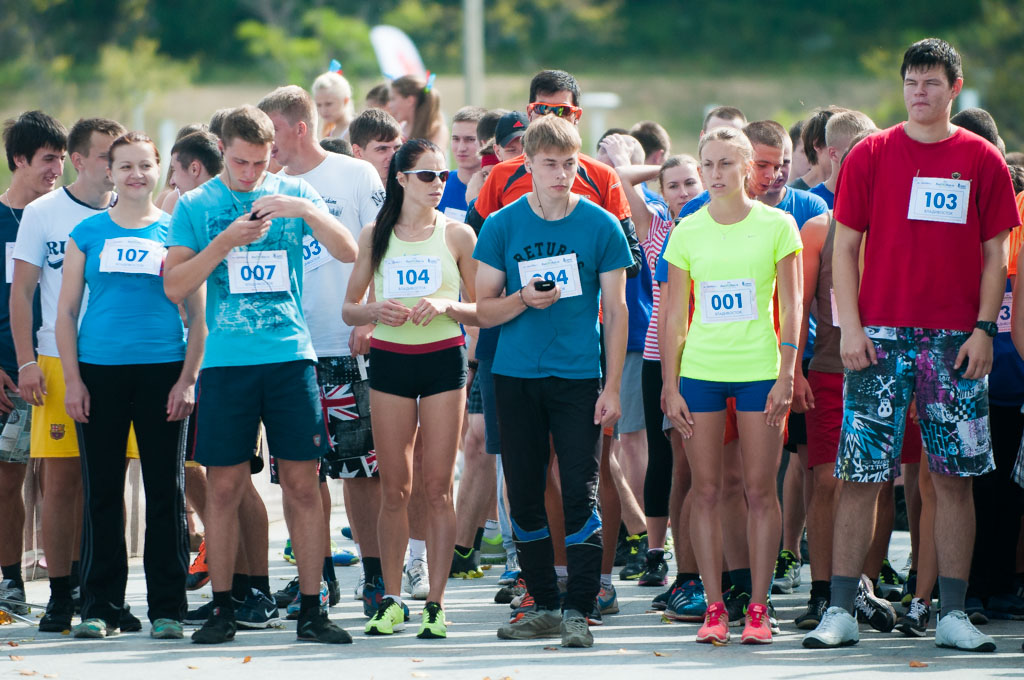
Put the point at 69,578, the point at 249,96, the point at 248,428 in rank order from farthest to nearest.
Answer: the point at 249,96 → the point at 69,578 → the point at 248,428

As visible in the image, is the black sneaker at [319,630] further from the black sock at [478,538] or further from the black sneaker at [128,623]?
the black sock at [478,538]

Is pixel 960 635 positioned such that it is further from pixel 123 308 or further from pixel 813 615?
pixel 123 308

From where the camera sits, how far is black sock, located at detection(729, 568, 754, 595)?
5492 mm

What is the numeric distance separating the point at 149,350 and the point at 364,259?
911mm

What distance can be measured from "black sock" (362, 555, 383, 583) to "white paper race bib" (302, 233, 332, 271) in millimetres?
1274

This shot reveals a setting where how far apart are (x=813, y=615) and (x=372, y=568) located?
1.84m

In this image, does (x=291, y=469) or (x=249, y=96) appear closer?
(x=291, y=469)

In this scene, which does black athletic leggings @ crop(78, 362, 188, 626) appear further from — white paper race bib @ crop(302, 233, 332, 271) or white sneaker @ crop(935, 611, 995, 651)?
white sneaker @ crop(935, 611, 995, 651)

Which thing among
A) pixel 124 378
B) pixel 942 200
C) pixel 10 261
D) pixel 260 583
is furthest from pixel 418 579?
pixel 942 200

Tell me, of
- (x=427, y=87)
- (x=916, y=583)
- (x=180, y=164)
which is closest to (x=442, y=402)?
(x=180, y=164)

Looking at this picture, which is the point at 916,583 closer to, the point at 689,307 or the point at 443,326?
the point at 689,307

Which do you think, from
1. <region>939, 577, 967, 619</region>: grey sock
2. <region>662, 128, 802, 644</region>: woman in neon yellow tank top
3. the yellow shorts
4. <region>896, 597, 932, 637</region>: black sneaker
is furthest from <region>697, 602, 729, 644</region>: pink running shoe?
the yellow shorts

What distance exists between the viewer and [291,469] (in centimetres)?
528

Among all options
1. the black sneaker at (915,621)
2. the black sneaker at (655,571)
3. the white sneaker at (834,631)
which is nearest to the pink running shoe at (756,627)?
the white sneaker at (834,631)
